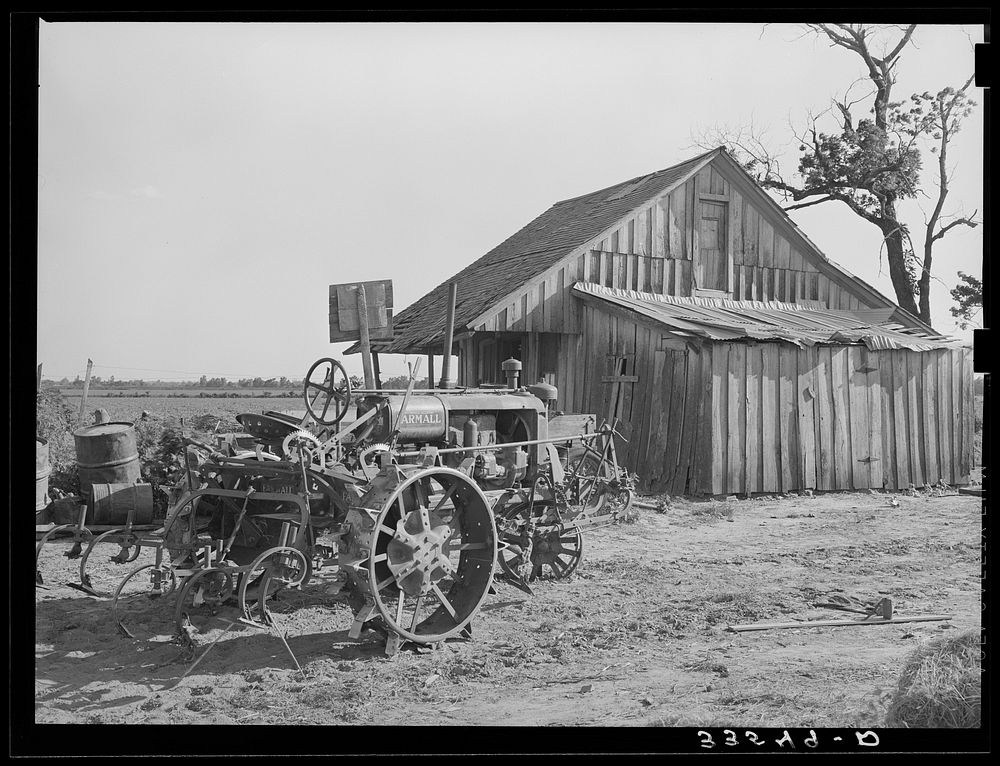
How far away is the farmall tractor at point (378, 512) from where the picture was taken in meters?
5.66

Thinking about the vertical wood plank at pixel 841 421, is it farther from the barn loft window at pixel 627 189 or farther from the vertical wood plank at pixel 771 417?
the barn loft window at pixel 627 189

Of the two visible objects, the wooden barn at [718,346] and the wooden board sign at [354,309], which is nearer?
the wooden board sign at [354,309]

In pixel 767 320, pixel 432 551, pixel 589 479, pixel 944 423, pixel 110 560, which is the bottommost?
pixel 110 560

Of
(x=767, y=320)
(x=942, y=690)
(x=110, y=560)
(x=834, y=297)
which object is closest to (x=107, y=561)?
(x=110, y=560)

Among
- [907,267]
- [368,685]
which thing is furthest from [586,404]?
[907,267]

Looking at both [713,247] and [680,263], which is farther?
[713,247]

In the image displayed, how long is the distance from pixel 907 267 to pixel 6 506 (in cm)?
2497

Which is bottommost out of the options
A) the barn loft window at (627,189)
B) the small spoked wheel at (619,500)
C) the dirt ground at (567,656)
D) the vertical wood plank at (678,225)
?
the dirt ground at (567,656)

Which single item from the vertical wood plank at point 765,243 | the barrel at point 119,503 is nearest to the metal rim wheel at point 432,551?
the barrel at point 119,503

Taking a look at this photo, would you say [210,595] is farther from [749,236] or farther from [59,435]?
[749,236]

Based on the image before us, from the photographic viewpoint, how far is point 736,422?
13414mm

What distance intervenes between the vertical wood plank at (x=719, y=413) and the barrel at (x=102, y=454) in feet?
29.8

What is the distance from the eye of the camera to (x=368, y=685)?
522cm

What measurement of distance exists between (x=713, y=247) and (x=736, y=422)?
573 cm
